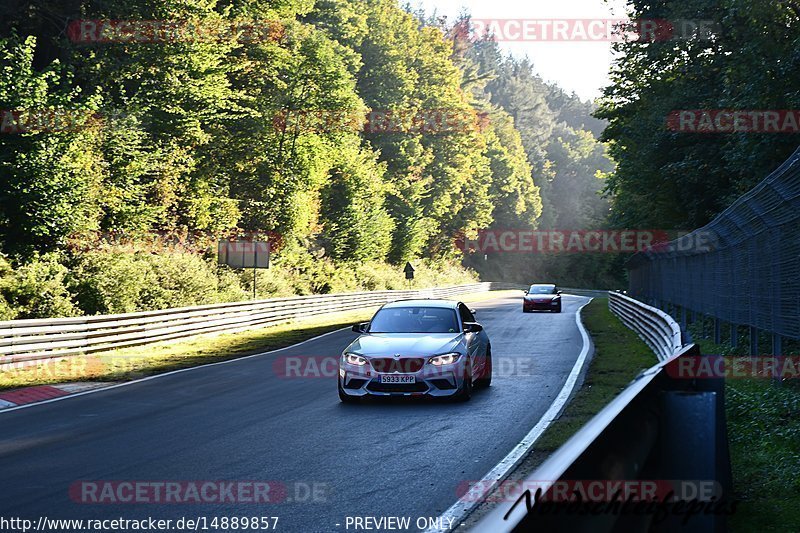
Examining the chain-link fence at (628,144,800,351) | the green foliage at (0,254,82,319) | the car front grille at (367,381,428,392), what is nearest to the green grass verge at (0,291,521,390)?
the green foliage at (0,254,82,319)

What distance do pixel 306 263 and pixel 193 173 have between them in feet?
38.4

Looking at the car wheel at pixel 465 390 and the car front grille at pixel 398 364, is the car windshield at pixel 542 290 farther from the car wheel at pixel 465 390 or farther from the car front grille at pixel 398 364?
the car front grille at pixel 398 364

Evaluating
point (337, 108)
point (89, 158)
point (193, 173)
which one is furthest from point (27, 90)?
point (337, 108)

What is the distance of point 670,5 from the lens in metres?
32.1

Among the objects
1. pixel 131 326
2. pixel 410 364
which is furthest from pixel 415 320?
pixel 131 326

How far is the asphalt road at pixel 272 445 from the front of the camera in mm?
7020

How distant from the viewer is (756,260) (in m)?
14.1

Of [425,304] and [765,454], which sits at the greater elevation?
[425,304]

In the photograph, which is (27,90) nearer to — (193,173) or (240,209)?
(193,173)

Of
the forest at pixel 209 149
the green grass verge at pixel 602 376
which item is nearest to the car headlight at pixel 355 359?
the green grass verge at pixel 602 376

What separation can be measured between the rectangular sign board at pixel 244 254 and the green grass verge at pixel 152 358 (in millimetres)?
4092

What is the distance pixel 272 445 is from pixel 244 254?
87.3 ft

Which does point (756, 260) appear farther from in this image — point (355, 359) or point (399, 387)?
point (355, 359)

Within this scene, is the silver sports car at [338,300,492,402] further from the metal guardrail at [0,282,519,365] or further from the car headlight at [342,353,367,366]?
the metal guardrail at [0,282,519,365]
